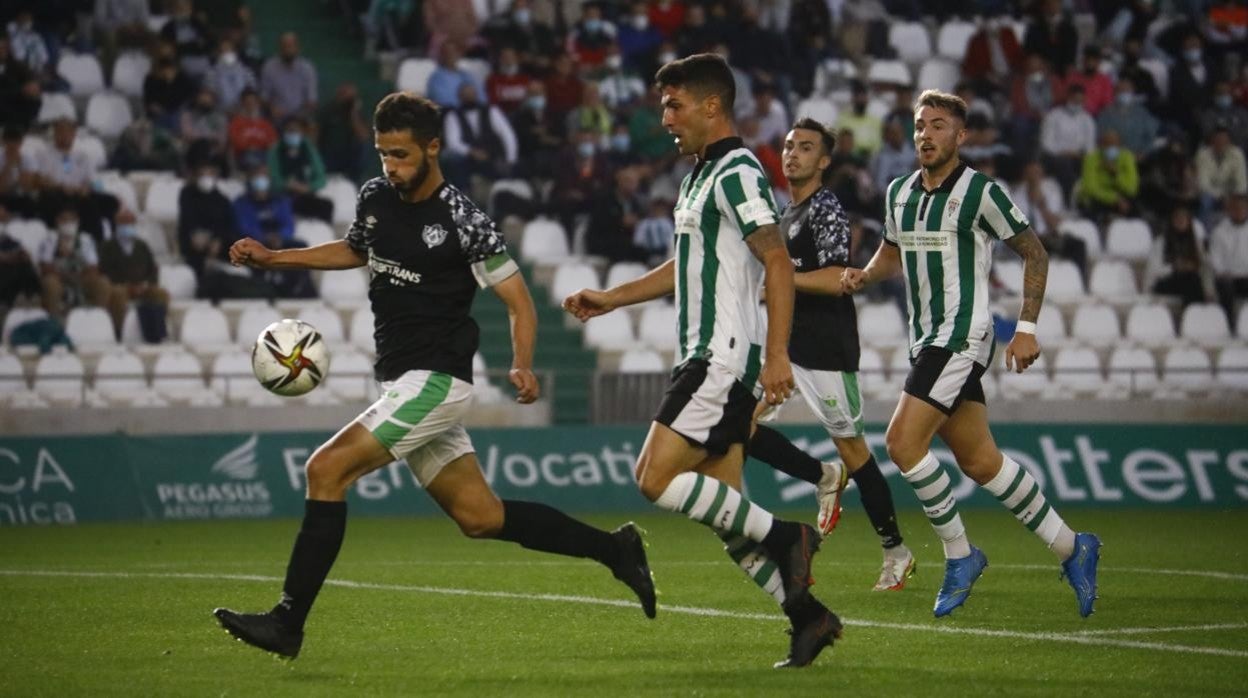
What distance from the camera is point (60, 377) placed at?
1772 cm

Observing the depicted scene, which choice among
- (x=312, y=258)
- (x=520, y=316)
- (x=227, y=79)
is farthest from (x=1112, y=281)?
(x=312, y=258)

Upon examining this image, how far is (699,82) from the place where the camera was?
765cm

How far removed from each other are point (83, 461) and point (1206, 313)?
12.4 metres

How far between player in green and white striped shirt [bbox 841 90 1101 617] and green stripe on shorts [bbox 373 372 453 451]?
8.62 feet

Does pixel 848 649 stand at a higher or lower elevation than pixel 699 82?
lower

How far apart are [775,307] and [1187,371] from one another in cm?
1321

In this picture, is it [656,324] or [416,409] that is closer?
[416,409]

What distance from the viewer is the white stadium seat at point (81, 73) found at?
21.8 m

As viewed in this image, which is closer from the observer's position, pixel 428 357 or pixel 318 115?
pixel 428 357

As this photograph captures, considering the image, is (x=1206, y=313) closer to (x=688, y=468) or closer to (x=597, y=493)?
(x=597, y=493)

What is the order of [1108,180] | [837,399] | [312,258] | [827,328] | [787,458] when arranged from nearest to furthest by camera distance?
[312,258]
[837,399]
[827,328]
[787,458]
[1108,180]

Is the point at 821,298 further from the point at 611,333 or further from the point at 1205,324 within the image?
the point at 1205,324

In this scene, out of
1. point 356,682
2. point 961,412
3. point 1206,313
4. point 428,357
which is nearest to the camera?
point 356,682

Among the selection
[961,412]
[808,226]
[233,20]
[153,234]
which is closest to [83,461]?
[153,234]
